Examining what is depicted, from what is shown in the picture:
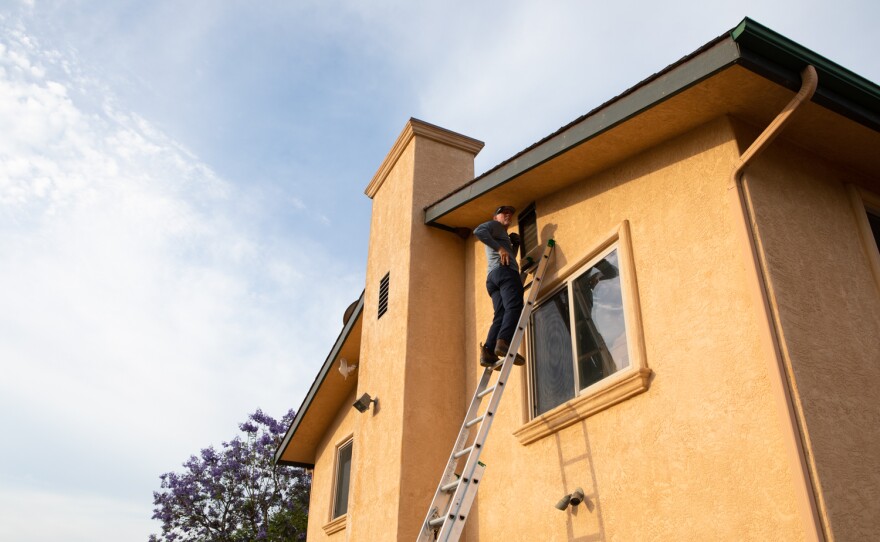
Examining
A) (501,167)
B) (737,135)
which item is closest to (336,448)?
(501,167)

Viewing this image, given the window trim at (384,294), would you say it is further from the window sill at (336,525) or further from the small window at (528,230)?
the window sill at (336,525)

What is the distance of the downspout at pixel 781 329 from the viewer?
3809 mm

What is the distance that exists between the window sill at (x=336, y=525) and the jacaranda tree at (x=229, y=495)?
22.8 ft

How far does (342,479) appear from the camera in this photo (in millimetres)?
11359

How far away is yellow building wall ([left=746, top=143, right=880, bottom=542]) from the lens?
395 centimetres

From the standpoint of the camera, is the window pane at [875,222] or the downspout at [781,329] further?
the window pane at [875,222]

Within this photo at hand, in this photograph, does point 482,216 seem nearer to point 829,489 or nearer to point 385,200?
point 385,200

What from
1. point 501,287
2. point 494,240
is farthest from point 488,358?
point 494,240

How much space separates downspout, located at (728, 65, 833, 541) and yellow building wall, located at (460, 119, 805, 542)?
0.29 feet

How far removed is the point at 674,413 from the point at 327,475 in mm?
8334

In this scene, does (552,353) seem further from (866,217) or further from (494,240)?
(866,217)

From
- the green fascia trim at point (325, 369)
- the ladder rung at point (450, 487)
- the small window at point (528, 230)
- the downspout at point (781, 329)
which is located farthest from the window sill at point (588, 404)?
the green fascia trim at point (325, 369)

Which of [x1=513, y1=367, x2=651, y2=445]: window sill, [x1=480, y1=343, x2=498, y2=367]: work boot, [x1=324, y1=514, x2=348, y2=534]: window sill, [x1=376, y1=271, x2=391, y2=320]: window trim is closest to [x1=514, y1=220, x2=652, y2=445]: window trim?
[x1=513, y1=367, x2=651, y2=445]: window sill

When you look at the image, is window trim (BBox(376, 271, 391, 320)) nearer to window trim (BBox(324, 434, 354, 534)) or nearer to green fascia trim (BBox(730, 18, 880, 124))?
window trim (BBox(324, 434, 354, 534))
